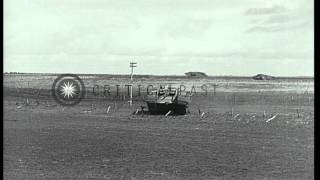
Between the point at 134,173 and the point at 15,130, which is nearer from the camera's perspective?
the point at 134,173

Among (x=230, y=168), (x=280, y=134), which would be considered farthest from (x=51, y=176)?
(x=280, y=134)

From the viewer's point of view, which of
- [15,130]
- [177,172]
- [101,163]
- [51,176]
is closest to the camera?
[51,176]

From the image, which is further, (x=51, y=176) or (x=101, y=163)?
(x=101, y=163)

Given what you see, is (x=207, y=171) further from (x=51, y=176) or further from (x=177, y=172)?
(x=51, y=176)

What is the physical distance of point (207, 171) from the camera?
47.0ft

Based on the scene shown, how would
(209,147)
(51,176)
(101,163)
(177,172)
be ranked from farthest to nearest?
(209,147) → (101,163) → (177,172) → (51,176)

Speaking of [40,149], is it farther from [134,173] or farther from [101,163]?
[134,173]

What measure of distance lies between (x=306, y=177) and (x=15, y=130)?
52.8ft
